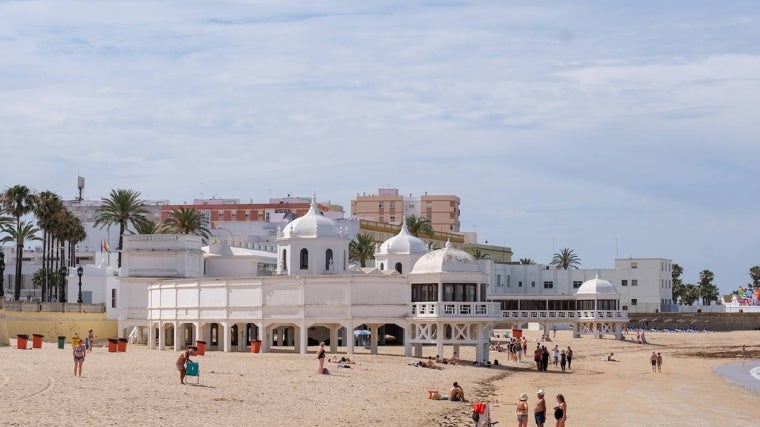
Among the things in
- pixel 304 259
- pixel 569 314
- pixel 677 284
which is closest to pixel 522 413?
pixel 304 259

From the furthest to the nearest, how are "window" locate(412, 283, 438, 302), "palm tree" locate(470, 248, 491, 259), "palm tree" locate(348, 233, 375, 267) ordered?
1. "palm tree" locate(470, 248, 491, 259)
2. "palm tree" locate(348, 233, 375, 267)
3. "window" locate(412, 283, 438, 302)

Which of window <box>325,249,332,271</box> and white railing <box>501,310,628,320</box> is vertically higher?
window <box>325,249,332,271</box>

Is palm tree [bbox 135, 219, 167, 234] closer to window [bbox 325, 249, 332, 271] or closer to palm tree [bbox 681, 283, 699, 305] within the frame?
window [bbox 325, 249, 332, 271]

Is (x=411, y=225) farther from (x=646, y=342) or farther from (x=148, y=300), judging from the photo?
(x=148, y=300)

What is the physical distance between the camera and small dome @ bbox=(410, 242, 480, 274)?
5466 centimetres

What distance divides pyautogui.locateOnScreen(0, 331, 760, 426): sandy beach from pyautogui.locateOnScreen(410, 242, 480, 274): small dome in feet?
14.6

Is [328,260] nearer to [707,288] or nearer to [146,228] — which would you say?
[146,228]

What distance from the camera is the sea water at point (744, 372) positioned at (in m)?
57.3

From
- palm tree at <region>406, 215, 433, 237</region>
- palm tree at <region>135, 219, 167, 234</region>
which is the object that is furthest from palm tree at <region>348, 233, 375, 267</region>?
palm tree at <region>135, 219, 167, 234</region>


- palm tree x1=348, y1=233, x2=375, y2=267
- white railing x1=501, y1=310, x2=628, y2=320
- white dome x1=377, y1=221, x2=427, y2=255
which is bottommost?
white railing x1=501, y1=310, x2=628, y2=320

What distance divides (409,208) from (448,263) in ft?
395

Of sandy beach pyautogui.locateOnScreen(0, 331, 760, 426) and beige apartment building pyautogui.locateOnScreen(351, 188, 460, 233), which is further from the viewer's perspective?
beige apartment building pyautogui.locateOnScreen(351, 188, 460, 233)

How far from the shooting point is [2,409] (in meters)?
29.1

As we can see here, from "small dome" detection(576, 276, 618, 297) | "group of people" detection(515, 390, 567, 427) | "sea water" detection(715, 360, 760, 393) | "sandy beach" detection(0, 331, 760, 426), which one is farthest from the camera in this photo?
"small dome" detection(576, 276, 618, 297)
